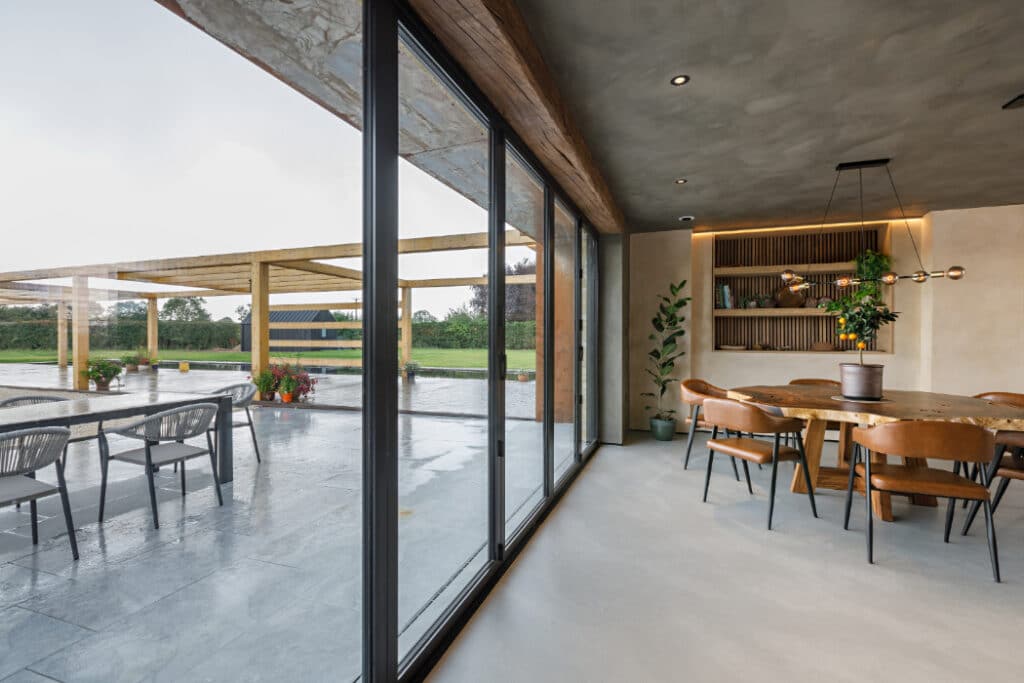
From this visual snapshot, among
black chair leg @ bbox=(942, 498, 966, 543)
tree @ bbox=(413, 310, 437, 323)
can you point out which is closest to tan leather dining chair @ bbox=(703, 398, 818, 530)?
black chair leg @ bbox=(942, 498, 966, 543)

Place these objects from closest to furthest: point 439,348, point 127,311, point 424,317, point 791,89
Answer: point 127,311 < point 424,317 < point 439,348 < point 791,89

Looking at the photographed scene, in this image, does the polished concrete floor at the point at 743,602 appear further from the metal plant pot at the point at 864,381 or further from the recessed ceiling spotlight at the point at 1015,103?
the recessed ceiling spotlight at the point at 1015,103

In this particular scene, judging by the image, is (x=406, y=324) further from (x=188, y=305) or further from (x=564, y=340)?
(x=564, y=340)

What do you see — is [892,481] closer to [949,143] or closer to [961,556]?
[961,556]

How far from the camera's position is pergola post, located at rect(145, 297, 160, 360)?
96cm

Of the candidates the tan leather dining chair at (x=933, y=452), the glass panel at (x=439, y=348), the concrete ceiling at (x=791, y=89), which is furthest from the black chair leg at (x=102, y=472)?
the tan leather dining chair at (x=933, y=452)

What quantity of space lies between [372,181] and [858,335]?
12.6 ft

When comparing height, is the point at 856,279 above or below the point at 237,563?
above

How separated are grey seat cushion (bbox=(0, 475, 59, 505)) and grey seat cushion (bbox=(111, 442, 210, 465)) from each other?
13.9 inches

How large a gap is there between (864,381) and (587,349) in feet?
7.62

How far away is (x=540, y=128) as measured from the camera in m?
2.63

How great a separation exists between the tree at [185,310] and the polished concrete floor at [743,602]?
1512 millimetres

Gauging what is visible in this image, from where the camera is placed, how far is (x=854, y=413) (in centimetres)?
303

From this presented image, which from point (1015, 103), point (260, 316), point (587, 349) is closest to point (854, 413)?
point (1015, 103)
